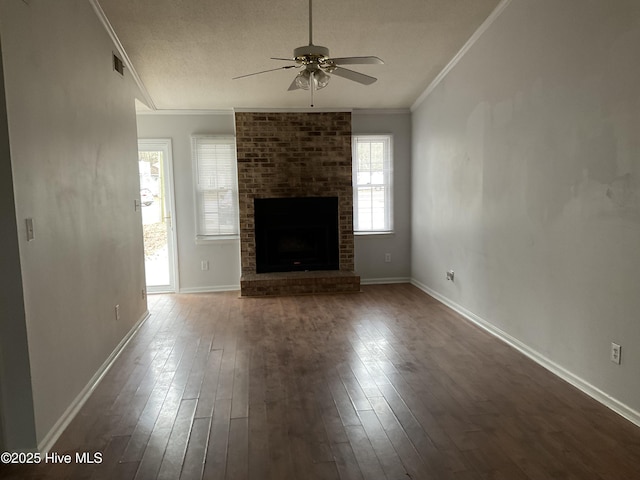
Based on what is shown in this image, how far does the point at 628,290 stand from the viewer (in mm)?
2777

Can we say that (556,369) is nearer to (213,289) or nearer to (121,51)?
(213,289)

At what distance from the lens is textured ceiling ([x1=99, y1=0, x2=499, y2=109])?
13.4 feet

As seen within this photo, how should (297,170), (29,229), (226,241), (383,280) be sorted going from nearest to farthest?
1. (29,229)
2. (297,170)
3. (226,241)
4. (383,280)

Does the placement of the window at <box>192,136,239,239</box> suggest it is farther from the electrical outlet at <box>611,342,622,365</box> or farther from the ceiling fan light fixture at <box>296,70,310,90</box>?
the electrical outlet at <box>611,342,622,365</box>

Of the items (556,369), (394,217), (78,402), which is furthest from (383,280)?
(78,402)

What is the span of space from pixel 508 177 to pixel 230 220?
3950 mm

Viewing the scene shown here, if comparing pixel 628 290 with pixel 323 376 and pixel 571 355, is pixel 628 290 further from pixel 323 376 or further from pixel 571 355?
pixel 323 376

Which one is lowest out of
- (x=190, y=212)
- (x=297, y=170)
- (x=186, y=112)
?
(x=190, y=212)

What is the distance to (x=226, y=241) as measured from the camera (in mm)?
6711

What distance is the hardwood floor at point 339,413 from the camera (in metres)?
2.33

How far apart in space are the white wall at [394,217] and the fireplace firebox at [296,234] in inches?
19.2

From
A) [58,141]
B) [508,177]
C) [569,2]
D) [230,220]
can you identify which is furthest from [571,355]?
[230,220]

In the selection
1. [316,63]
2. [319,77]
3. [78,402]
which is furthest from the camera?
[319,77]

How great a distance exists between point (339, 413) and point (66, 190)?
227cm
